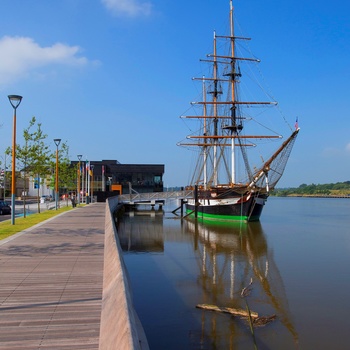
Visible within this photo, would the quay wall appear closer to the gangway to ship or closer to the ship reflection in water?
the ship reflection in water

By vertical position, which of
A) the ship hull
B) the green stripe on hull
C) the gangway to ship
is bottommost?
the green stripe on hull

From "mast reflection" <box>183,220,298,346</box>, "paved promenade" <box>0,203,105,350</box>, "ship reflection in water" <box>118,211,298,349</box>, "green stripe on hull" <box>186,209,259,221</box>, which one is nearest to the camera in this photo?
"paved promenade" <box>0,203,105,350</box>

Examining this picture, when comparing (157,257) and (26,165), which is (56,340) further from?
(26,165)

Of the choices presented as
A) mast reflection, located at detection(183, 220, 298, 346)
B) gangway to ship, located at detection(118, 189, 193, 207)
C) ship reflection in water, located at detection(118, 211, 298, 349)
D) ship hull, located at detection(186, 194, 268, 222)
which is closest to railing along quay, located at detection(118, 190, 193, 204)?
gangway to ship, located at detection(118, 189, 193, 207)

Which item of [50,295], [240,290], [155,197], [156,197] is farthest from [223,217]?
[50,295]

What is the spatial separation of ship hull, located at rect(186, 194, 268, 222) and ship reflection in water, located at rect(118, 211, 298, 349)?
15659 mm

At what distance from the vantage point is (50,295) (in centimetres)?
743

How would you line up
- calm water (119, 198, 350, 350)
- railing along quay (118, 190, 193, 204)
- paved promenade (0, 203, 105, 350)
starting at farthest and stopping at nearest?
railing along quay (118, 190, 193, 204) → calm water (119, 198, 350, 350) → paved promenade (0, 203, 105, 350)

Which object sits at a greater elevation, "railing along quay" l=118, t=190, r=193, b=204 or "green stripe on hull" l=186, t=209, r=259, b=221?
"railing along quay" l=118, t=190, r=193, b=204

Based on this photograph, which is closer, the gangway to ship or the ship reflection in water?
the ship reflection in water

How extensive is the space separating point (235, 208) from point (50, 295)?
120 feet

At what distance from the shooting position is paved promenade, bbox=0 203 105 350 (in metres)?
5.44

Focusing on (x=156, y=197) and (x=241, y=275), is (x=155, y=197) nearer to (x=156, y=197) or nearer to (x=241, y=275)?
(x=156, y=197)

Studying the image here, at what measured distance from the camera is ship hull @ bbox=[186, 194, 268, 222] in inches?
1665
